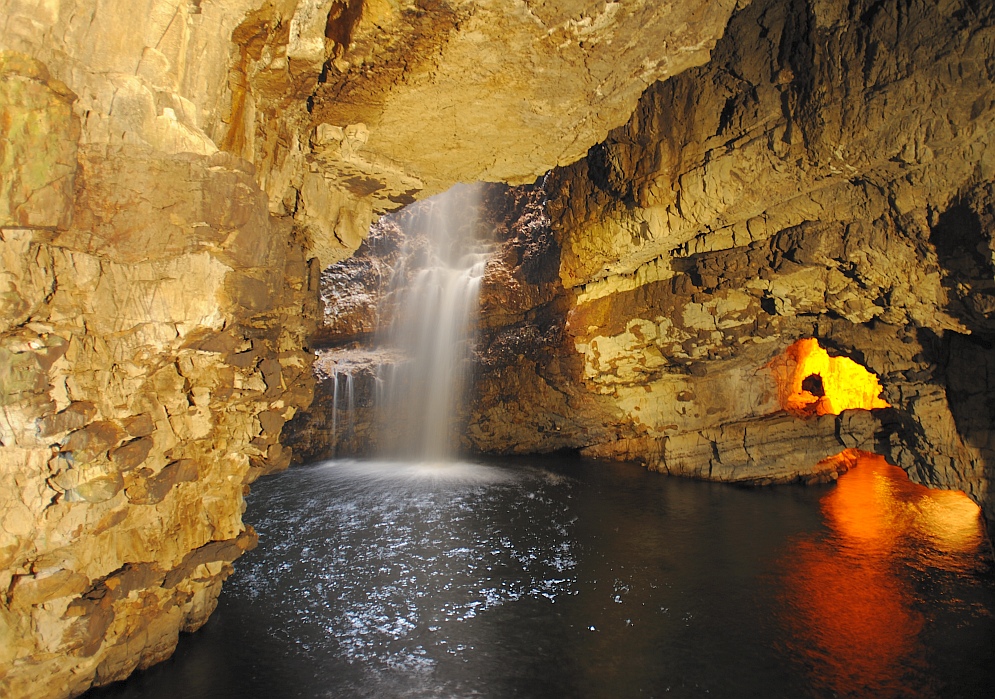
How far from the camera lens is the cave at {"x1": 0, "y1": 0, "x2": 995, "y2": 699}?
328cm

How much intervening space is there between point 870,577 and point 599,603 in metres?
3.43

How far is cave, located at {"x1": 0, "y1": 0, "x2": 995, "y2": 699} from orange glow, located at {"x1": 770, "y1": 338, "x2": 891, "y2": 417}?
23cm

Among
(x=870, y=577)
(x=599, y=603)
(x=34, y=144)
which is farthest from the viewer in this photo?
(x=870, y=577)

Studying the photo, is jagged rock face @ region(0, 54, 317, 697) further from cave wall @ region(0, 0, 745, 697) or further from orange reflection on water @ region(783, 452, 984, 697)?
orange reflection on water @ region(783, 452, 984, 697)

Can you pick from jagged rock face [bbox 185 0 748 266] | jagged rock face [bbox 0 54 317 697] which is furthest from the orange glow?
jagged rock face [bbox 0 54 317 697]

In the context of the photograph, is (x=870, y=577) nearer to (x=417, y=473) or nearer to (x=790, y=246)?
(x=790, y=246)

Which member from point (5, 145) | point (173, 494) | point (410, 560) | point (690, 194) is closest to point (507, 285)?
point (690, 194)

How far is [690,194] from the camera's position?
8.07 m

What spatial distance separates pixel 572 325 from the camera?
1186cm

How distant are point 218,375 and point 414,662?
2.97 metres

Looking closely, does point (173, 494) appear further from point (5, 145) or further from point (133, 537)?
point (5, 145)

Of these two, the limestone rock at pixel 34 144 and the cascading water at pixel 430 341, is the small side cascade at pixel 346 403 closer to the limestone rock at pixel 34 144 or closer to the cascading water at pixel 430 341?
the cascading water at pixel 430 341

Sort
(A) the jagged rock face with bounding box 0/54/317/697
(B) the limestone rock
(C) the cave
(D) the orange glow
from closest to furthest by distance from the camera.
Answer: (B) the limestone rock < (A) the jagged rock face with bounding box 0/54/317/697 < (C) the cave < (D) the orange glow

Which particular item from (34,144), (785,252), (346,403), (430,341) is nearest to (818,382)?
(785,252)
